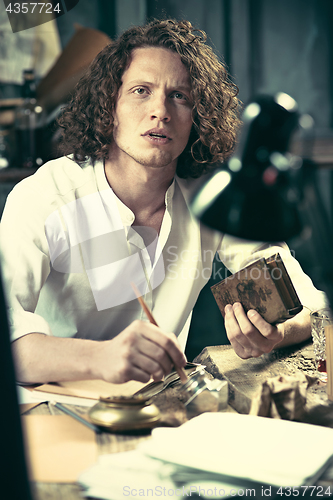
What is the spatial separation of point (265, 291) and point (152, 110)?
655 millimetres

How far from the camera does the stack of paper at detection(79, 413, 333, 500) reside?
0.45 meters

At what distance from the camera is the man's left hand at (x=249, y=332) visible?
0.82m

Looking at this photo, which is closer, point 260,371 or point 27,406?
point 27,406

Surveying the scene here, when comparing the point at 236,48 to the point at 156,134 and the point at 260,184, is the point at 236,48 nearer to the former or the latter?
the point at 156,134

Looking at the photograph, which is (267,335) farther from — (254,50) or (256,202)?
(254,50)

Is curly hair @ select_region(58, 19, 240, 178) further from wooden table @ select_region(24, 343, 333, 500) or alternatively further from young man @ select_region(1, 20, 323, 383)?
wooden table @ select_region(24, 343, 333, 500)

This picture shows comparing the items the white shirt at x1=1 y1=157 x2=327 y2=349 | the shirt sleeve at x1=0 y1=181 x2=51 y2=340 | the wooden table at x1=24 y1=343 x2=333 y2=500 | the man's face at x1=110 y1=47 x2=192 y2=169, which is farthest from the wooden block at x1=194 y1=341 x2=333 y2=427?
the man's face at x1=110 y1=47 x2=192 y2=169

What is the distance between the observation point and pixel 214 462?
477 mm

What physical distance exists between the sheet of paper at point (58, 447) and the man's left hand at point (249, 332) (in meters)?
0.34

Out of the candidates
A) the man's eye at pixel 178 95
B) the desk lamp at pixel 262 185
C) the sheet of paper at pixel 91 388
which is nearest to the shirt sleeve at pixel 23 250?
the sheet of paper at pixel 91 388

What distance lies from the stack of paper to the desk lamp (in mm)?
173

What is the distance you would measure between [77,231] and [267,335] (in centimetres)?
60

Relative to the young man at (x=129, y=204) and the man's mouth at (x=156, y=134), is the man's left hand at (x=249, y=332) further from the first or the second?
the man's mouth at (x=156, y=134)

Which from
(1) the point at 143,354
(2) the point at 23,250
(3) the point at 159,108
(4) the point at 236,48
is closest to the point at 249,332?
(1) the point at 143,354
